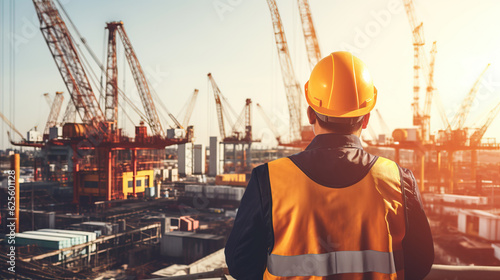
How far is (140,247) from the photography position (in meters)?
19.0

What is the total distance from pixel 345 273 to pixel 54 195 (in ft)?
129

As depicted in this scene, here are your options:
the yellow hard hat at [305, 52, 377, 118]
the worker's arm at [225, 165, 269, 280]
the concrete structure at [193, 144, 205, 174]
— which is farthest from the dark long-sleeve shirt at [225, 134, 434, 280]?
the concrete structure at [193, 144, 205, 174]

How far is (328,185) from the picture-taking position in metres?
1.27

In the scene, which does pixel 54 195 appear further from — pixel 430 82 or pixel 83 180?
pixel 430 82

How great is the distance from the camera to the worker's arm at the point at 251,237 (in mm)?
1306

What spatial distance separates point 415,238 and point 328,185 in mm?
490

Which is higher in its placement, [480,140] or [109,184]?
[480,140]

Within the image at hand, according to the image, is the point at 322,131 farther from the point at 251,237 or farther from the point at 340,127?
the point at 251,237

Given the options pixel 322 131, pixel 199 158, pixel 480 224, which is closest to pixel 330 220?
pixel 322 131

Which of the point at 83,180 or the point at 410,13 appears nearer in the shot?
the point at 83,180

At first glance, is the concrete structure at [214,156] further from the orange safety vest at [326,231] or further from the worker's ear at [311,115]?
the orange safety vest at [326,231]

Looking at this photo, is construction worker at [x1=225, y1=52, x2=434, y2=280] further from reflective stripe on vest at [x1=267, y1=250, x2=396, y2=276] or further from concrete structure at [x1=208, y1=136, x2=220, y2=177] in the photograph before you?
concrete structure at [x1=208, y1=136, x2=220, y2=177]

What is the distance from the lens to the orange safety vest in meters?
1.25

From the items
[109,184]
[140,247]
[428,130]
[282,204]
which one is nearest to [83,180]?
[109,184]
